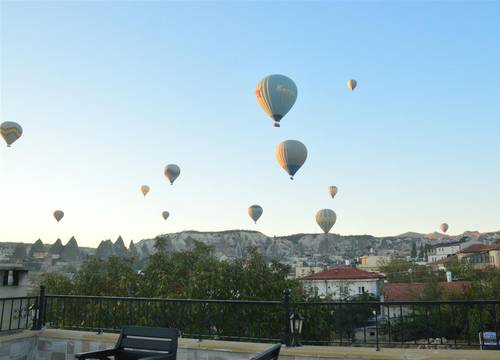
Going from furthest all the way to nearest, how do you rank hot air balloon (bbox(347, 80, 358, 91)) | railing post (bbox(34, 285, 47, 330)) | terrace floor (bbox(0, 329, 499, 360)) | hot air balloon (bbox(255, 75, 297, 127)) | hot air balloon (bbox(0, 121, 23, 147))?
hot air balloon (bbox(347, 80, 358, 91))
hot air balloon (bbox(0, 121, 23, 147))
hot air balloon (bbox(255, 75, 297, 127))
railing post (bbox(34, 285, 47, 330))
terrace floor (bbox(0, 329, 499, 360))

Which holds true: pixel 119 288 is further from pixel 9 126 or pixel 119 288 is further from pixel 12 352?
pixel 12 352

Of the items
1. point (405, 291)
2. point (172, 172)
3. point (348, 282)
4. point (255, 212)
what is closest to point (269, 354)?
point (172, 172)

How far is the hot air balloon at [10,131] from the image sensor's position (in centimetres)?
2933

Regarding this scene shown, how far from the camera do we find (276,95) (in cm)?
2167

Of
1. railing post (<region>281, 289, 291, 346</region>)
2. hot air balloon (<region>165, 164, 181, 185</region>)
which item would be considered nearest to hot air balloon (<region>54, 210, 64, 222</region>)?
hot air balloon (<region>165, 164, 181, 185</region>)

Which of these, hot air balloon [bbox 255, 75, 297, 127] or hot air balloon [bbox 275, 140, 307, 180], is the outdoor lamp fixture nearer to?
hot air balloon [bbox 255, 75, 297, 127]

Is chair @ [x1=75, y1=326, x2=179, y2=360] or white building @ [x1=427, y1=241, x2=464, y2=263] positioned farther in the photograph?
white building @ [x1=427, y1=241, x2=464, y2=263]

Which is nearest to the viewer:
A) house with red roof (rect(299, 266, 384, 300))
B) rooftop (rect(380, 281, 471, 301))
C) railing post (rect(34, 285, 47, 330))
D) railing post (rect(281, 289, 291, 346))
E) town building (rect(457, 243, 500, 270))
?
railing post (rect(281, 289, 291, 346))

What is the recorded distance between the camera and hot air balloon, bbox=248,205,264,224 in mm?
43531

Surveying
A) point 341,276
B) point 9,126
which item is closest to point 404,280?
point 341,276

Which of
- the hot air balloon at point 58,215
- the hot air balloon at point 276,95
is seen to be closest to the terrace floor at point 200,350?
the hot air balloon at point 276,95

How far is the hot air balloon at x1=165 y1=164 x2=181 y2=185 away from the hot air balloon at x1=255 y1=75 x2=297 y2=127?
1782 centimetres

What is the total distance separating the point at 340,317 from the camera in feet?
22.6

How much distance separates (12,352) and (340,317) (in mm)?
5742
